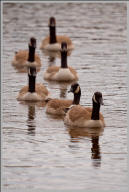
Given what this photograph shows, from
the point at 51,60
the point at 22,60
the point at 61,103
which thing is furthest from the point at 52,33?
the point at 61,103

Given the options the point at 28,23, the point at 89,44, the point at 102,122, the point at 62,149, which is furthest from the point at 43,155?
the point at 28,23

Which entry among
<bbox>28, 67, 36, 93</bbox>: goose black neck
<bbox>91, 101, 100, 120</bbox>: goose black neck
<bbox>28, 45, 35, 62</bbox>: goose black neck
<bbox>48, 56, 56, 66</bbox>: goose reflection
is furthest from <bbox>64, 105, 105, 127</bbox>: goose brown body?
<bbox>48, 56, 56, 66</bbox>: goose reflection

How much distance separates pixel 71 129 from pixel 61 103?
6.22 ft

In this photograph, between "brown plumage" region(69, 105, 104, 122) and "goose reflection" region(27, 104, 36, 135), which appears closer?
"goose reflection" region(27, 104, 36, 135)

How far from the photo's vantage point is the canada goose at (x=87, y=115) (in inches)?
862

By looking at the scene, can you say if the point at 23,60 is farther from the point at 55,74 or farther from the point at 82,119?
the point at 82,119

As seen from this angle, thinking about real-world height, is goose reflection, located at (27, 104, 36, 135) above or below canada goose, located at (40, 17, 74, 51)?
below

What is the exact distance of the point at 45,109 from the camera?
80.0 ft

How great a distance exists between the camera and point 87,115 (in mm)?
22172

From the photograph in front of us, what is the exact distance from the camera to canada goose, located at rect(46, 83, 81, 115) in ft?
76.9

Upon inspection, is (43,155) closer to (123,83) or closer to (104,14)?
(123,83)

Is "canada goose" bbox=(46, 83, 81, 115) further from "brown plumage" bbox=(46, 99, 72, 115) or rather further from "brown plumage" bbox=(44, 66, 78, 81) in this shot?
"brown plumage" bbox=(44, 66, 78, 81)

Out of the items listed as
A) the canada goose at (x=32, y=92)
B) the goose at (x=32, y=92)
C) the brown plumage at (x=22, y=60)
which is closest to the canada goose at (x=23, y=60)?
the brown plumage at (x=22, y=60)

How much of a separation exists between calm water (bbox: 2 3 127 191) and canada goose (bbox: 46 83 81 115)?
0.96 feet
